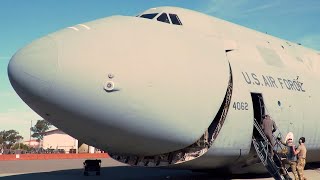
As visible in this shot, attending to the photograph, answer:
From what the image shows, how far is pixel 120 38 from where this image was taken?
9.98 meters

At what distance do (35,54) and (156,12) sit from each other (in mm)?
4580

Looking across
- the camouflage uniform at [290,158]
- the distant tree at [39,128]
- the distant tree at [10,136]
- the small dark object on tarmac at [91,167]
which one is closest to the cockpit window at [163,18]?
the camouflage uniform at [290,158]

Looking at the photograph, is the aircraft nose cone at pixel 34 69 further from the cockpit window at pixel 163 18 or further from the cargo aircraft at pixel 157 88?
the cockpit window at pixel 163 18

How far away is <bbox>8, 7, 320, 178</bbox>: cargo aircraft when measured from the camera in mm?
9305

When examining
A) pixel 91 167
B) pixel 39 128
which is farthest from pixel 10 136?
pixel 91 167

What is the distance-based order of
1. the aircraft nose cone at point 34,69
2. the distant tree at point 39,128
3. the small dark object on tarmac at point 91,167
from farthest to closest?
1. the distant tree at point 39,128
2. the small dark object on tarmac at point 91,167
3. the aircraft nose cone at point 34,69

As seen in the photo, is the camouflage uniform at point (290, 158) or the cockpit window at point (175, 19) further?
the camouflage uniform at point (290, 158)

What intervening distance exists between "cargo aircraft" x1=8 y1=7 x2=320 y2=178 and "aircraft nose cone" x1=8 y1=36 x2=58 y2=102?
22mm

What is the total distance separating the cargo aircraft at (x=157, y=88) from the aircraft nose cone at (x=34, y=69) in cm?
2

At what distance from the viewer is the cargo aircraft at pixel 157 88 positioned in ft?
30.5

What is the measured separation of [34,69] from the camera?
9203mm

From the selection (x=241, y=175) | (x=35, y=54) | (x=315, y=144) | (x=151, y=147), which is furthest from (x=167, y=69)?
(x=315, y=144)

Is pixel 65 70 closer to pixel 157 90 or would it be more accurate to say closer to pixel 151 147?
pixel 157 90

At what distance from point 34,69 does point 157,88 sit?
9.27 feet
